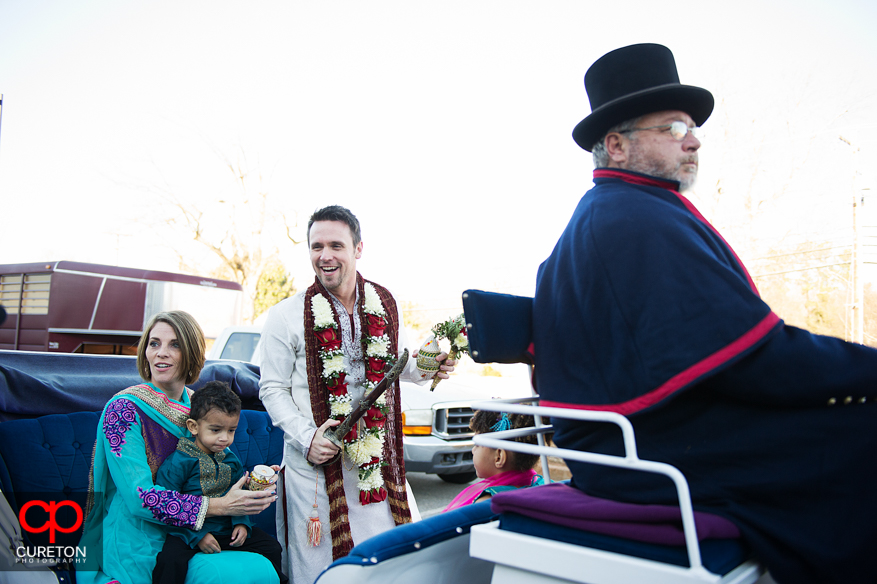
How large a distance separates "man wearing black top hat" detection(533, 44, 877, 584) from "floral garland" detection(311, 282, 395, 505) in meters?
1.57

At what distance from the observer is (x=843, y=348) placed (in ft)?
4.46

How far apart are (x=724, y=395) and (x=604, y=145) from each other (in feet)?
3.11

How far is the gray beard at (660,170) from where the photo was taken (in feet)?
5.96

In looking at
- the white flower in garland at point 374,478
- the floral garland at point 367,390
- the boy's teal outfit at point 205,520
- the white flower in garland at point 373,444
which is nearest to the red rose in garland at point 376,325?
the floral garland at point 367,390

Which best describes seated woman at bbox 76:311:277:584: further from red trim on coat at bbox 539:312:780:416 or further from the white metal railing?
red trim on coat at bbox 539:312:780:416

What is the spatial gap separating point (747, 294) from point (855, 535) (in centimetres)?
58

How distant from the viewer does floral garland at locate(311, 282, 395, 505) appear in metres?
3.00

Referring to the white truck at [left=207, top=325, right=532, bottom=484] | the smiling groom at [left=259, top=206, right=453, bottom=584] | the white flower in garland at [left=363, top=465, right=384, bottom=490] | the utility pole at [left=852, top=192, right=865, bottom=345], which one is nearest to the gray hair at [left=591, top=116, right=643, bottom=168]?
the smiling groom at [left=259, top=206, right=453, bottom=584]

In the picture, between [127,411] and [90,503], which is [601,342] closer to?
[127,411]

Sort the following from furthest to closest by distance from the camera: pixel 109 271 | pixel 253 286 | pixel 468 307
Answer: pixel 253 286 < pixel 109 271 < pixel 468 307

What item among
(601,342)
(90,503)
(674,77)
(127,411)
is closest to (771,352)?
(601,342)

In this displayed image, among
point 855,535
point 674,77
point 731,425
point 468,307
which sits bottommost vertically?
point 855,535

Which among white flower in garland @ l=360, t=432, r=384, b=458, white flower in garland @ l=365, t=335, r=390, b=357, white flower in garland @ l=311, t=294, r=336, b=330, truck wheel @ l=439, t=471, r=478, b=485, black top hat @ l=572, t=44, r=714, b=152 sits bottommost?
truck wheel @ l=439, t=471, r=478, b=485

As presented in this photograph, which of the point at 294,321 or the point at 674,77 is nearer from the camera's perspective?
the point at 674,77
